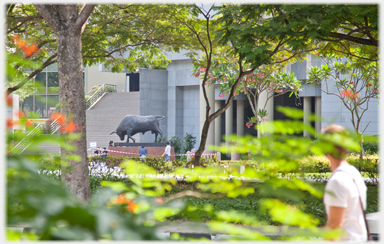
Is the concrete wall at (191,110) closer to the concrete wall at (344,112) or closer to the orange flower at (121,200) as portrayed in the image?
the concrete wall at (344,112)

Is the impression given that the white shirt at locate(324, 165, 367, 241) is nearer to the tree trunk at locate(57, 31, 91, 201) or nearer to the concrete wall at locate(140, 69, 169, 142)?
the tree trunk at locate(57, 31, 91, 201)

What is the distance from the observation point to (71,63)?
263 inches

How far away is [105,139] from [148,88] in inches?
243

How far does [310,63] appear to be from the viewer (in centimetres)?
2539

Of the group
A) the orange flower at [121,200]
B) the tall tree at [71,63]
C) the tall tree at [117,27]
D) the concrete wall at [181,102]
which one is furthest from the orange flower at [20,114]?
the concrete wall at [181,102]

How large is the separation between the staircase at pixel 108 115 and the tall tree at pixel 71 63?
2371 centimetres

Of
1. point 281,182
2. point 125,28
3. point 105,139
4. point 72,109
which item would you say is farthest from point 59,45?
point 105,139

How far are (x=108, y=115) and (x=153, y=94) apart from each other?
483 centimetres

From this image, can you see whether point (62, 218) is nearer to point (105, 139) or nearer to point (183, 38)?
point (183, 38)

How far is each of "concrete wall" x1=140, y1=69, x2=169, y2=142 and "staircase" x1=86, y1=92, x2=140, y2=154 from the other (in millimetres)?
1133

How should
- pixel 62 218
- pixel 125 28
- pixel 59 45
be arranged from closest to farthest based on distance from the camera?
pixel 62 218, pixel 59 45, pixel 125 28

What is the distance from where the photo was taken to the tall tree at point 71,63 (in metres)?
6.62

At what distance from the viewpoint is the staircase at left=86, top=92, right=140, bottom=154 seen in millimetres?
30609

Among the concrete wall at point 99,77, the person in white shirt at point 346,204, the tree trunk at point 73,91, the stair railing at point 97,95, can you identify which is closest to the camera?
the person in white shirt at point 346,204
